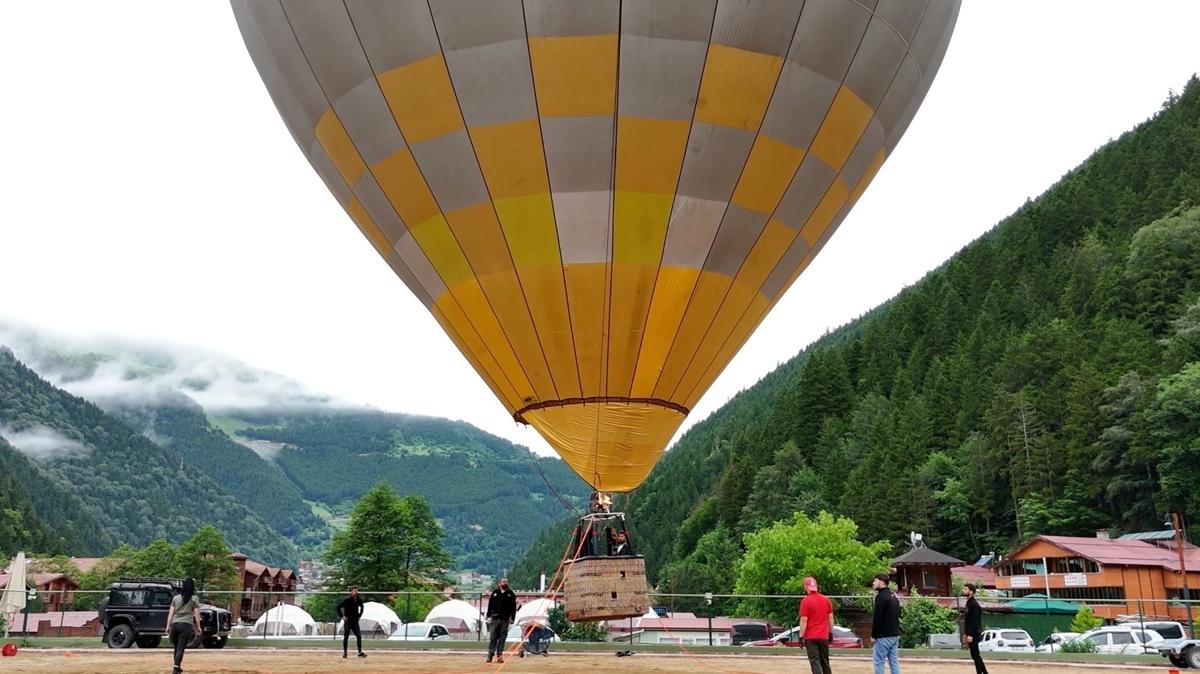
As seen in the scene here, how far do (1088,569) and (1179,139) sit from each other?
95.5m

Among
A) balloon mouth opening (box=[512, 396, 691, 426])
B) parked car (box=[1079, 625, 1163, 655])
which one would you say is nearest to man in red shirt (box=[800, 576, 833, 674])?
balloon mouth opening (box=[512, 396, 691, 426])

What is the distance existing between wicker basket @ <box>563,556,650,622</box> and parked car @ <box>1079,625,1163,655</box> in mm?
22663

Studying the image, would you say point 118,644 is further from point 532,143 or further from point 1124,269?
point 1124,269

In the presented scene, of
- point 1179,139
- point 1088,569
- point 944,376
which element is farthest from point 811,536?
point 1179,139

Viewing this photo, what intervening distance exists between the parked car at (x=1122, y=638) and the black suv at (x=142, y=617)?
24.2 meters

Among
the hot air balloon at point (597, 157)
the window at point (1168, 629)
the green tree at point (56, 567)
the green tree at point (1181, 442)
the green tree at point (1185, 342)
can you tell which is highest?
the green tree at point (1185, 342)

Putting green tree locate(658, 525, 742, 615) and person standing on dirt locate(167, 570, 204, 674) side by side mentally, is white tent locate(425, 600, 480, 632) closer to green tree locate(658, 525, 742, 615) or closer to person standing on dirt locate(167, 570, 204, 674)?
person standing on dirt locate(167, 570, 204, 674)

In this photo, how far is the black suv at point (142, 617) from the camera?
890 inches

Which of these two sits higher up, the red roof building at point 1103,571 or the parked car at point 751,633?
the red roof building at point 1103,571

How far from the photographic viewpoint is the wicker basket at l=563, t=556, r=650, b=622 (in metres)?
12.4

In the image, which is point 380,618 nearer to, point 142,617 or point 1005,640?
point 142,617

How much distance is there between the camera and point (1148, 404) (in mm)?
93438

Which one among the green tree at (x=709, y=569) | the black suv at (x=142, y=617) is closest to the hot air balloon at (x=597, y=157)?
the black suv at (x=142, y=617)

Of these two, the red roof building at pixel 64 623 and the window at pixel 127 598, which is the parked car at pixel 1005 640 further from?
the red roof building at pixel 64 623
